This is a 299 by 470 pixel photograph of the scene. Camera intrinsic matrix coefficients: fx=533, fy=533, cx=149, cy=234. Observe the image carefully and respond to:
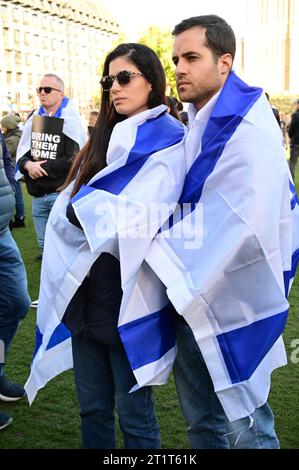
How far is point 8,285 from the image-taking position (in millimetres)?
3020

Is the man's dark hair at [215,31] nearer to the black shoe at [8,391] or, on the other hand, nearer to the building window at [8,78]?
the black shoe at [8,391]

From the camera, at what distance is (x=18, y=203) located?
871 cm

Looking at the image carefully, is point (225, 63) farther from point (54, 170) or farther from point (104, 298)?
point (54, 170)

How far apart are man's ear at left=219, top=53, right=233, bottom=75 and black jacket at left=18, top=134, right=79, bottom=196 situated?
3.17 metres

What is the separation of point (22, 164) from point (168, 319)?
3.51 m

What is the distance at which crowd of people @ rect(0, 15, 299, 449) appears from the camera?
169cm

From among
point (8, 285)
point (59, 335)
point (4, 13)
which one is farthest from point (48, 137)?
point (4, 13)

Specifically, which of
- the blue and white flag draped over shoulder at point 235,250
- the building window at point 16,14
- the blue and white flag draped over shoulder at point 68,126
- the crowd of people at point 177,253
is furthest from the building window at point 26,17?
the blue and white flag draped over shoulder at point 235,250

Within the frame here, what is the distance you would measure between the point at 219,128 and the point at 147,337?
2.46 ft

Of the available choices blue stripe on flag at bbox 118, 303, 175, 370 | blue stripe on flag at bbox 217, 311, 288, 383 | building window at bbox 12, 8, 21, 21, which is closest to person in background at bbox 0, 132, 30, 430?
blue stripe on flag at bbox 118, 303, 175, 370

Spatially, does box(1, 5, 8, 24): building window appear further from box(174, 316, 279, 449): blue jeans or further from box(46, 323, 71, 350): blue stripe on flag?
box(174, 316, 279, 449): blue jeans

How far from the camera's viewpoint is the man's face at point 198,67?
182 centimetres

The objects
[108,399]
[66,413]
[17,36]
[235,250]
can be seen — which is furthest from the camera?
[17,36]

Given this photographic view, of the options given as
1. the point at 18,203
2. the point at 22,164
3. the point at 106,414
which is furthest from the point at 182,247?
the point at 18,203
